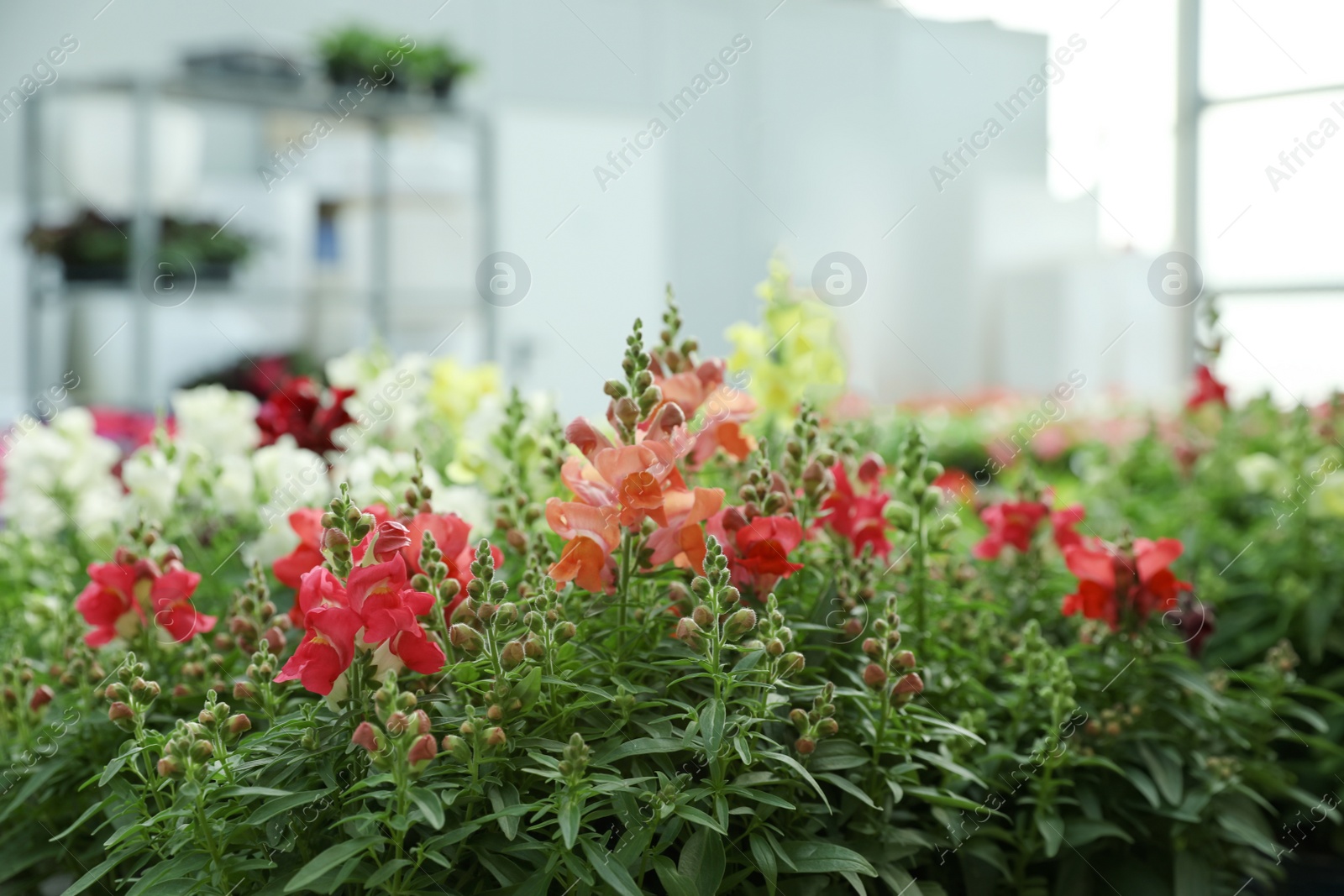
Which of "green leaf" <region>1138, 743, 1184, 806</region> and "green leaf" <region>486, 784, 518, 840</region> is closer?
"green leaf" <region>486, 784, 518, 840</region>

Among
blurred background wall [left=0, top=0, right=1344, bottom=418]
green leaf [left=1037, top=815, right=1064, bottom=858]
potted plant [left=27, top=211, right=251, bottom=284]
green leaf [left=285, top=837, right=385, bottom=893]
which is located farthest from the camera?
blurred background wall [left=0, top=0, right=1344, bottom=418]

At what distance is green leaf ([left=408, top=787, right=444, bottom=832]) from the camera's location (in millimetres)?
631

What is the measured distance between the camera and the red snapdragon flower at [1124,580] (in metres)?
1.05

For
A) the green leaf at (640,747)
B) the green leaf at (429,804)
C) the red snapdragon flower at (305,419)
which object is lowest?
the green leaf at (429,804)

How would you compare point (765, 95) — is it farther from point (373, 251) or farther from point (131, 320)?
point (131, 320)

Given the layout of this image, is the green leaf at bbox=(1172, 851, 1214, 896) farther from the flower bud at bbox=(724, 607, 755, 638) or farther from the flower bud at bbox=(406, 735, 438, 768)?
the flower bud at bbox=(406, 735, 438, 768)

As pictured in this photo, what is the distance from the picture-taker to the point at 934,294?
249 inches

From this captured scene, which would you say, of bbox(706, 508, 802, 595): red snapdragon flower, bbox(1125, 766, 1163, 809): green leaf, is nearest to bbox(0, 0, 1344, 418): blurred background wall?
bbox(706, 508, 802, 595): red snapdragon flower

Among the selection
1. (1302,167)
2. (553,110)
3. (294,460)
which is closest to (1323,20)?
(1302,167)

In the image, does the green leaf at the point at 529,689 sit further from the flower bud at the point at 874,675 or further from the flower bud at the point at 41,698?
the flower bud at the point at 41,698

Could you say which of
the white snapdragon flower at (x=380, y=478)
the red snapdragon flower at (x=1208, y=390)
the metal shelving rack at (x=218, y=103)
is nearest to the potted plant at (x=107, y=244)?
the metal shelving rack at (x=218, y=103)

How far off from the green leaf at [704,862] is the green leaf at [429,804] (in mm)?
154

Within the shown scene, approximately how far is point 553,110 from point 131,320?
2.09 meters

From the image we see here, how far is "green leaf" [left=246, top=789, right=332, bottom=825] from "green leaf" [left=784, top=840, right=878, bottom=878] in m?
0.29
